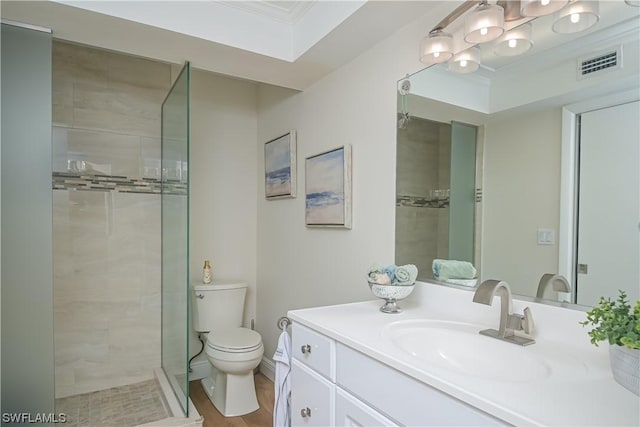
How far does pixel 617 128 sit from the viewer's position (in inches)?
41.2

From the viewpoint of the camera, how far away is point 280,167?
2.78 m

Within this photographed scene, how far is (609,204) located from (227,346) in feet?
Answer: 6.72

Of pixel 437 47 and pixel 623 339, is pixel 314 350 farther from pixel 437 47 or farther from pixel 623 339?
pixel 437 47

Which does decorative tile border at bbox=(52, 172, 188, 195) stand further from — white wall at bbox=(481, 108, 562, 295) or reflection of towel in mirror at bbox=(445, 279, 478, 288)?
white wall at bbox=(481, 108, 562, 295)

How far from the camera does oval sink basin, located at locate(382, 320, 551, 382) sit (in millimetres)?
1055

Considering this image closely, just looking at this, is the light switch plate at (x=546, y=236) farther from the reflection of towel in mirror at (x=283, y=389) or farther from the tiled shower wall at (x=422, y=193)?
the reflection of towel in mirror at (x=283, y=389)

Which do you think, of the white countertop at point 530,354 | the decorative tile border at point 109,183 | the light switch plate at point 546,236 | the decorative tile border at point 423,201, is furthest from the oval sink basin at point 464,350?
the decorative tile border at point 109,183

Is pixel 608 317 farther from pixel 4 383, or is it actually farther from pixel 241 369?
pixel 4 383

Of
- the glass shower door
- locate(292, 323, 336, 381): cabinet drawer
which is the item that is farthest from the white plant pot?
the glass shower door

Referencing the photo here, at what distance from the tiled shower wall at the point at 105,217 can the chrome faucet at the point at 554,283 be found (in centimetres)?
247

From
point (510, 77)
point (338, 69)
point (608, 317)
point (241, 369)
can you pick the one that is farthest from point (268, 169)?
point (608, 317)

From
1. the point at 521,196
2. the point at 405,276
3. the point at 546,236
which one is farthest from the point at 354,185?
the point at 546,236

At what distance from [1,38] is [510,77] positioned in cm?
215

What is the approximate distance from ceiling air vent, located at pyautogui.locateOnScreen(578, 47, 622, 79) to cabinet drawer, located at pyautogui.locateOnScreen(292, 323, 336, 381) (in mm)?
1132
